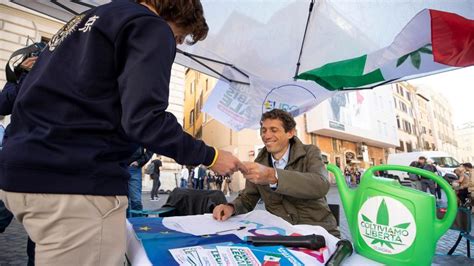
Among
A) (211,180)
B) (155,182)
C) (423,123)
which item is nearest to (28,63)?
(155,182)

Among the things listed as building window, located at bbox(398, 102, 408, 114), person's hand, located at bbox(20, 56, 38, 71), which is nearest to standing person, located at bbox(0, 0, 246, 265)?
person's hand, located at bbox(20, 56, 38, 71)

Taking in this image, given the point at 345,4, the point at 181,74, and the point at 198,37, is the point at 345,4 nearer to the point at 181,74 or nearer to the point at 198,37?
the point at 198,37

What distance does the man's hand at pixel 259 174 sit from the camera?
4.21ft

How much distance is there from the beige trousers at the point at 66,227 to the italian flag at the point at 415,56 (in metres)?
2.21

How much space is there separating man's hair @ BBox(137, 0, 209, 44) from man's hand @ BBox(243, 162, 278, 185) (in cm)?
65

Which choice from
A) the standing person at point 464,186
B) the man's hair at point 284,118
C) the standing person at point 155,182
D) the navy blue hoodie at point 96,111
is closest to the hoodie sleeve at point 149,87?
the navy blue hoodie at point 96,111

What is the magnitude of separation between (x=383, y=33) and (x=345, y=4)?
407 millimetres

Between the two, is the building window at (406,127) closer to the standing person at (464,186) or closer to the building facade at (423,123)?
the building facade at (423,123)

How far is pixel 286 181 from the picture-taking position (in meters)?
1.39

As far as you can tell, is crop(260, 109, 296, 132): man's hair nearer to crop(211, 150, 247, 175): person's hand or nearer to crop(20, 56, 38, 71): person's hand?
crop(211, 150, 247, 175): person's hand

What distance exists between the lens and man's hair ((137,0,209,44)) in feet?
3.02

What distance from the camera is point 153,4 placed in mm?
926

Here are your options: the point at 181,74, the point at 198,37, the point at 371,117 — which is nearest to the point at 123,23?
the point at 198,37

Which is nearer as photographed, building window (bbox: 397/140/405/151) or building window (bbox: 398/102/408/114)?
building window (bbox: 397/140/405/151)
